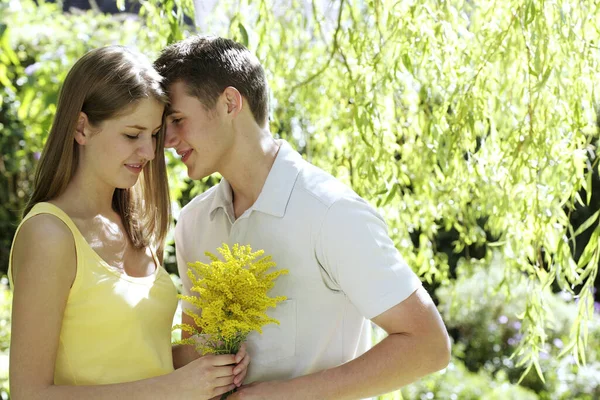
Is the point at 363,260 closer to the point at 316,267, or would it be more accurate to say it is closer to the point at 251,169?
the point at 316,267

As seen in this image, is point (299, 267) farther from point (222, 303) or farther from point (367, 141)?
point (367, 141)

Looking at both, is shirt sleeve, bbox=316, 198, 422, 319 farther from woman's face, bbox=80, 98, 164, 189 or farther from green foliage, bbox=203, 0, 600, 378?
green foliage, bbox=203, 0, 600, 378

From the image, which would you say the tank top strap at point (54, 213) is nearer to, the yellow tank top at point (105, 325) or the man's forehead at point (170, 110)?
the yellow tank top at point (105, 325)

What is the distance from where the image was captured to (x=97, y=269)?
1.77 m

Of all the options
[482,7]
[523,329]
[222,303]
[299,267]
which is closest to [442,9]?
[482,7]

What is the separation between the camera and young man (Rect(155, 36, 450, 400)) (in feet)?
5.55

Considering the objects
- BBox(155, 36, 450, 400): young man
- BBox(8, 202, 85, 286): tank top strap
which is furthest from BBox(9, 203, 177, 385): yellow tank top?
BBox(155, 36, 450, 400): young man

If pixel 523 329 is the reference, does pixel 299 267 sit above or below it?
above

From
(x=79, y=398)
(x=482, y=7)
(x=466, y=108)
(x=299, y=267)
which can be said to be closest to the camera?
(x=79, y=398)

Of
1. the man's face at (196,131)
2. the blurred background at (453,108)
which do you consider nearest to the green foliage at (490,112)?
the blurred background at (453,108)

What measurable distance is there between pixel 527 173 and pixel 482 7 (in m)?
0.60

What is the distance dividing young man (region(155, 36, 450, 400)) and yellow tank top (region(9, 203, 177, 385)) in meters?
0.23

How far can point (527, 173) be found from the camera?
286 centimetres

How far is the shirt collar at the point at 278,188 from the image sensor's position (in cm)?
186
